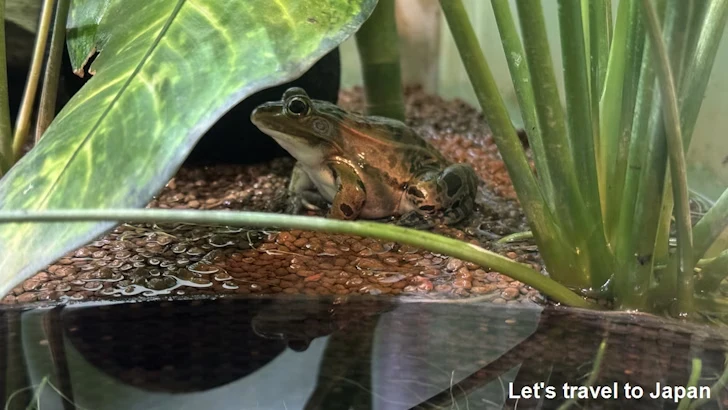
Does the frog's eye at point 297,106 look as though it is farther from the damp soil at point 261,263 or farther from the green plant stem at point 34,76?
the green plant stem at point 34,76

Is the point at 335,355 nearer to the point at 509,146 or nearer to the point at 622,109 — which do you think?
the point at 509,146

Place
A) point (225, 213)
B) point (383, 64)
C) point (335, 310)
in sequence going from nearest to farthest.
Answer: point (225, 213) → point (335, 310) → point (383, 64)

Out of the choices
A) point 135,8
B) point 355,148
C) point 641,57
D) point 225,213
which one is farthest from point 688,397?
point 355,148

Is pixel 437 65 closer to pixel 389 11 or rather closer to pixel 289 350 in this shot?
pixel 389 11

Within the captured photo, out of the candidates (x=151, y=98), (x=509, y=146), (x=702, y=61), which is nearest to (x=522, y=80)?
(x=509, y=146)

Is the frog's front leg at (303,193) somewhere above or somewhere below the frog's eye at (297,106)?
below

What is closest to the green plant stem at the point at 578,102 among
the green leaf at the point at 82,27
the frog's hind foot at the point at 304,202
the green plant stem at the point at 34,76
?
the green leaf at the point at 82,27

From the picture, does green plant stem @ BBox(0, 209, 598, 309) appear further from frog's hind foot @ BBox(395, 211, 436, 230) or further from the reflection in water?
frog's hind foot @ BBox(395, 211, 436, 230)
